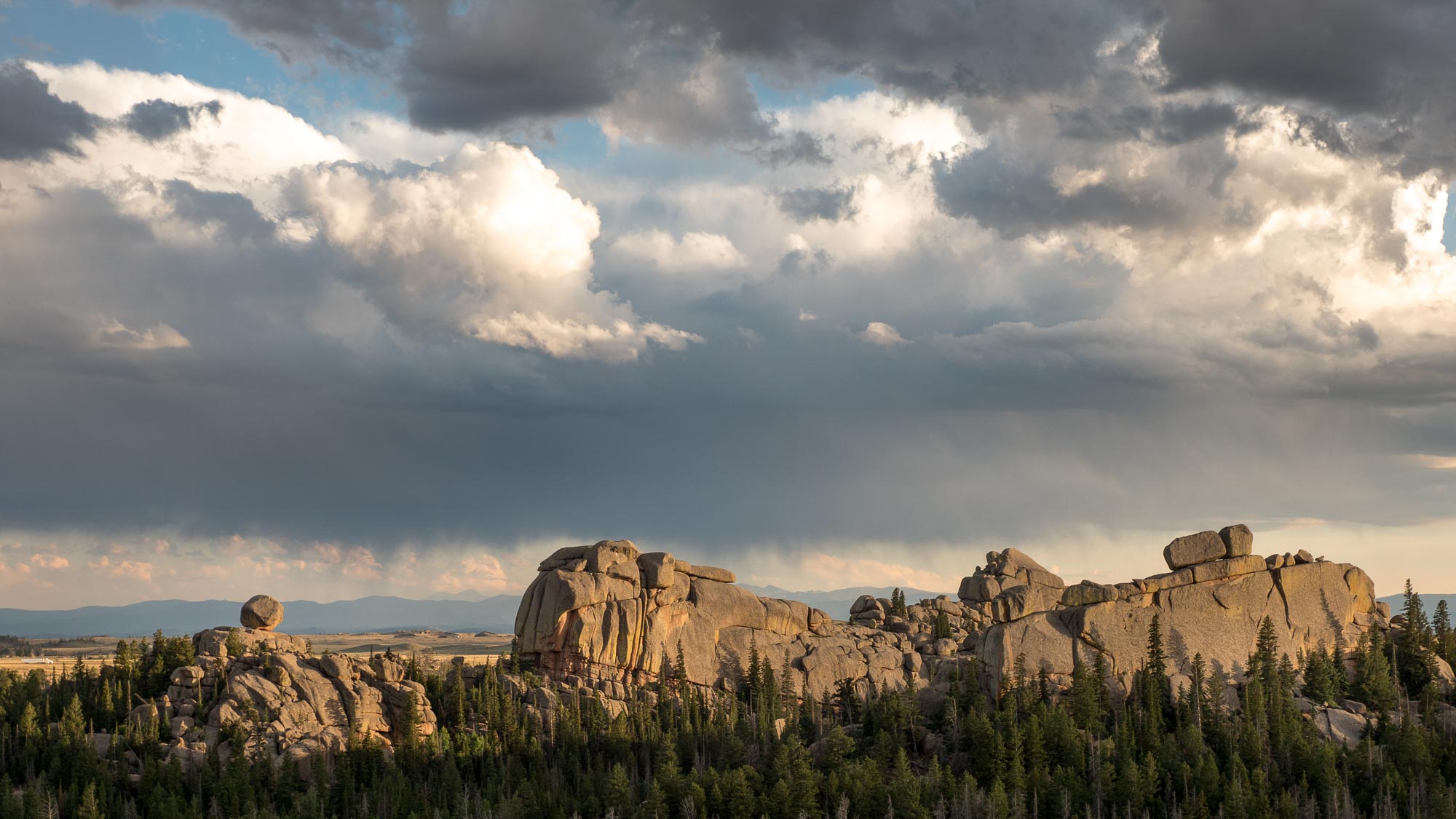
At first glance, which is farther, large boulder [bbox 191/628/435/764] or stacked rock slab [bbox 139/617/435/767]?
large boulder [bbox 191/628/435/764]

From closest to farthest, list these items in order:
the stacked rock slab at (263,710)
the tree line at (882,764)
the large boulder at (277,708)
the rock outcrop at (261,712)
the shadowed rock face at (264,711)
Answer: the tree line at (882,764)
the rock outcrop at (261,712)
the shadowed rock face at (264,711)
the stacked rock slab at (263,710)
the large boulder at (277,708)

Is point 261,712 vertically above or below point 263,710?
below

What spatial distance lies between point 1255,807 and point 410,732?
11199 centimetres

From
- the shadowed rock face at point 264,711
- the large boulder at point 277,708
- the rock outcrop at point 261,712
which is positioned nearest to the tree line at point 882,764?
the rock outcrop at point 261,712

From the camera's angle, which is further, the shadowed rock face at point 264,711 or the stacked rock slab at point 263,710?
the stacked rock slab at point 263,710

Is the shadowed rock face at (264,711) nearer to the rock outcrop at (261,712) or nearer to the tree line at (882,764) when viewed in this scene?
the rock outcrop at (261,712)

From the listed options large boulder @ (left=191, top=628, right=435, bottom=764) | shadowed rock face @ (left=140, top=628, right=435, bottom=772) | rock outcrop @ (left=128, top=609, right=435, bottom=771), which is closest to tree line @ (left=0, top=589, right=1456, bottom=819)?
rock outcrop @ (left=128, top=609, right=435, bottom=771)

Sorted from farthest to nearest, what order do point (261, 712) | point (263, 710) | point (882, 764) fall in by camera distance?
point (263, 710) < point (261, 712) < point (882, 764)

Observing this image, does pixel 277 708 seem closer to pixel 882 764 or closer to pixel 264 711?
pixel 264 711

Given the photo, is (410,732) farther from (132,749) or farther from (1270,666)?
(1270,666)

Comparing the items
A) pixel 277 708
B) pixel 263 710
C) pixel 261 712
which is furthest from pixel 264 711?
pixel 277 708

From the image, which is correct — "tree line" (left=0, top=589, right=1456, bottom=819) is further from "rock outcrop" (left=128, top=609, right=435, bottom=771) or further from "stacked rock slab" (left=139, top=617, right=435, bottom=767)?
"stacked rock slab" (left=139, top=617, right=435, bottom=767)

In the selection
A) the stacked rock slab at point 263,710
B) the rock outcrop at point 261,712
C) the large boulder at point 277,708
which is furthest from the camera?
the large boulder at point 277,708

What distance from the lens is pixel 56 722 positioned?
639ft
